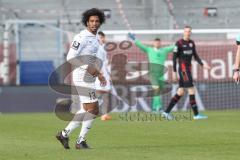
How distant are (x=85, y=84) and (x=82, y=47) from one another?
59cm

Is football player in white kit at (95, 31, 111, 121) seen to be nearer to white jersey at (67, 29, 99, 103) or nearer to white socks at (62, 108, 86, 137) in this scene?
white socks at (62, 108, 86, 137)

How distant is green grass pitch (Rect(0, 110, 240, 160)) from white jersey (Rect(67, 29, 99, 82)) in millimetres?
1246

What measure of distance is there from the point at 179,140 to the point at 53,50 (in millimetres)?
15472

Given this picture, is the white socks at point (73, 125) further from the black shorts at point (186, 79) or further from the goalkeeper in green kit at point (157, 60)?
the goalkeeper in green kit at point (157, 60)

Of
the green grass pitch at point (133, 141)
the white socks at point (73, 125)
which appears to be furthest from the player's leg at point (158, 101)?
the white socks at point (73, 125)

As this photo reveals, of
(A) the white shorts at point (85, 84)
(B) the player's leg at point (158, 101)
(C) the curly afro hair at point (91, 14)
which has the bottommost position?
(B) the player's leg at point (158, 101)

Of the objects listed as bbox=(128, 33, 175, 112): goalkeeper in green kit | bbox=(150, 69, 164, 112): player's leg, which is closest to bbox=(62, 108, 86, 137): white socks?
bbox=(128, 33, 175, 112): goalkeeper in green kit

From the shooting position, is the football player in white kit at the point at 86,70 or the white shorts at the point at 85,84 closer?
the football player in white kit at the point at 86,70

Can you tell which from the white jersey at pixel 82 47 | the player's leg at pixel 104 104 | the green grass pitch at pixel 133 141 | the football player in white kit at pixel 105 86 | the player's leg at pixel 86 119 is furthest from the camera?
the player's leg at pixel 104 104

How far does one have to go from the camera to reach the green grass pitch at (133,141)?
1018 cm

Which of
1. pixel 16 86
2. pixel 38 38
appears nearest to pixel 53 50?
pixel 38 38

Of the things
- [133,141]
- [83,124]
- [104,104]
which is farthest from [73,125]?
[104,104]

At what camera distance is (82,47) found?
1128cm

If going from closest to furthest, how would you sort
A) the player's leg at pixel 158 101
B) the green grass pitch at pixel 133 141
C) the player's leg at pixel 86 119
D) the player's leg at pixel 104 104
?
the green grass pitch at pixel 133 141 → the player's leg at pixel 86 119 → the player's leg at pixel 104 104 → the player's leg at pixel 158 101
